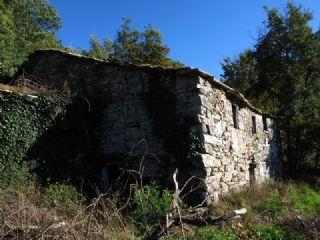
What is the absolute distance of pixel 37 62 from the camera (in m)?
13.8

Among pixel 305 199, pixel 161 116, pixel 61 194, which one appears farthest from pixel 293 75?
pixel 61 194

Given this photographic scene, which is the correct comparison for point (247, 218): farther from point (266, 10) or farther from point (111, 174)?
point (266, 10)

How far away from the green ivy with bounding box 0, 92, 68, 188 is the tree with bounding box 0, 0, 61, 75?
13105 millimetres

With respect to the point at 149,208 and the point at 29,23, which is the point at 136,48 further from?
the point at 149,208

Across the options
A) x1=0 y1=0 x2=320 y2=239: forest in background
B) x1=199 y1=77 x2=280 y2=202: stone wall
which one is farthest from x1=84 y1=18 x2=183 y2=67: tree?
x1=199 y1=77 x2=280 y2=202: stone wall

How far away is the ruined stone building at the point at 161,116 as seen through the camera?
Answer: 420 inches

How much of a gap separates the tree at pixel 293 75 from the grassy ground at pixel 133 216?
674cm

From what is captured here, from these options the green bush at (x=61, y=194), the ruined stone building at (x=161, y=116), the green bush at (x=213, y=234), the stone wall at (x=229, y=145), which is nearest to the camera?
the green bush at (x=213, y=234)

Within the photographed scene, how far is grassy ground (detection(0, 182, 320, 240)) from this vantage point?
553cm

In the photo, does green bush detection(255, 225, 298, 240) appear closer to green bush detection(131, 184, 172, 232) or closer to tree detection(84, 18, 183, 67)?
green bush detection(131, 184, 172, 232)

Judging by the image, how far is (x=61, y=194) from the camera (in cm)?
1005

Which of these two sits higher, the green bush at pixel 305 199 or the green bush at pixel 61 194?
the green bush at pixel 61 194

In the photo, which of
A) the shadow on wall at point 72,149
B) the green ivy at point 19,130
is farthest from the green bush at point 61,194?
the green ivy at point 19,130

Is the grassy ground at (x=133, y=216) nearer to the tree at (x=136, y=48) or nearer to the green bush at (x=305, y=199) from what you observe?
the green bush at (x=305, y=199)
